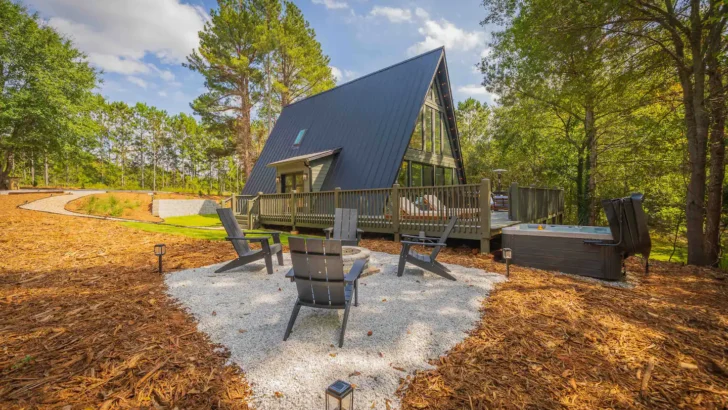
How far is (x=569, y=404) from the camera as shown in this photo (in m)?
1.94

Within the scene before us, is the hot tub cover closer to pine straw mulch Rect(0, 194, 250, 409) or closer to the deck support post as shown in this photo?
pine straw mulch Rect(0, 194, 250, 409)

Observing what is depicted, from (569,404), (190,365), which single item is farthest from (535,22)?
(190,365)

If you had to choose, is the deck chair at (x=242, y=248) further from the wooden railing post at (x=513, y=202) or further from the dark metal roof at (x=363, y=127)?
the wooden railing post at (x=513, y=202)

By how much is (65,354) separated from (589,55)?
34.5ft

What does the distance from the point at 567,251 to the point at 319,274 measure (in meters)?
4.81

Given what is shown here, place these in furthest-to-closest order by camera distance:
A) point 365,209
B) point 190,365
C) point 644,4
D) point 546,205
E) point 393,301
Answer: point 546,205
point 365,209
point 644,4
point 393,301
point 190,365

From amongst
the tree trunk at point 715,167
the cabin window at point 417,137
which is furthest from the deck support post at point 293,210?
the tree trunk at point 715,167

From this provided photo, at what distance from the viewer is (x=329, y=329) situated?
305 cm

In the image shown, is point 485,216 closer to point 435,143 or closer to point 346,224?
point 346,224

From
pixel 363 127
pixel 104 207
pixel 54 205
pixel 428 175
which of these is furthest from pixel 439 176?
pixel 54 205

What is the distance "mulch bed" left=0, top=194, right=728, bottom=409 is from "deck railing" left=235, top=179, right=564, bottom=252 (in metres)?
2.21

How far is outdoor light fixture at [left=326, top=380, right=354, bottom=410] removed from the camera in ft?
5.29

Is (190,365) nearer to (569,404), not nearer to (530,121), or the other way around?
(569,404)

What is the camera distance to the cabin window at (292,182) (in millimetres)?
13023
